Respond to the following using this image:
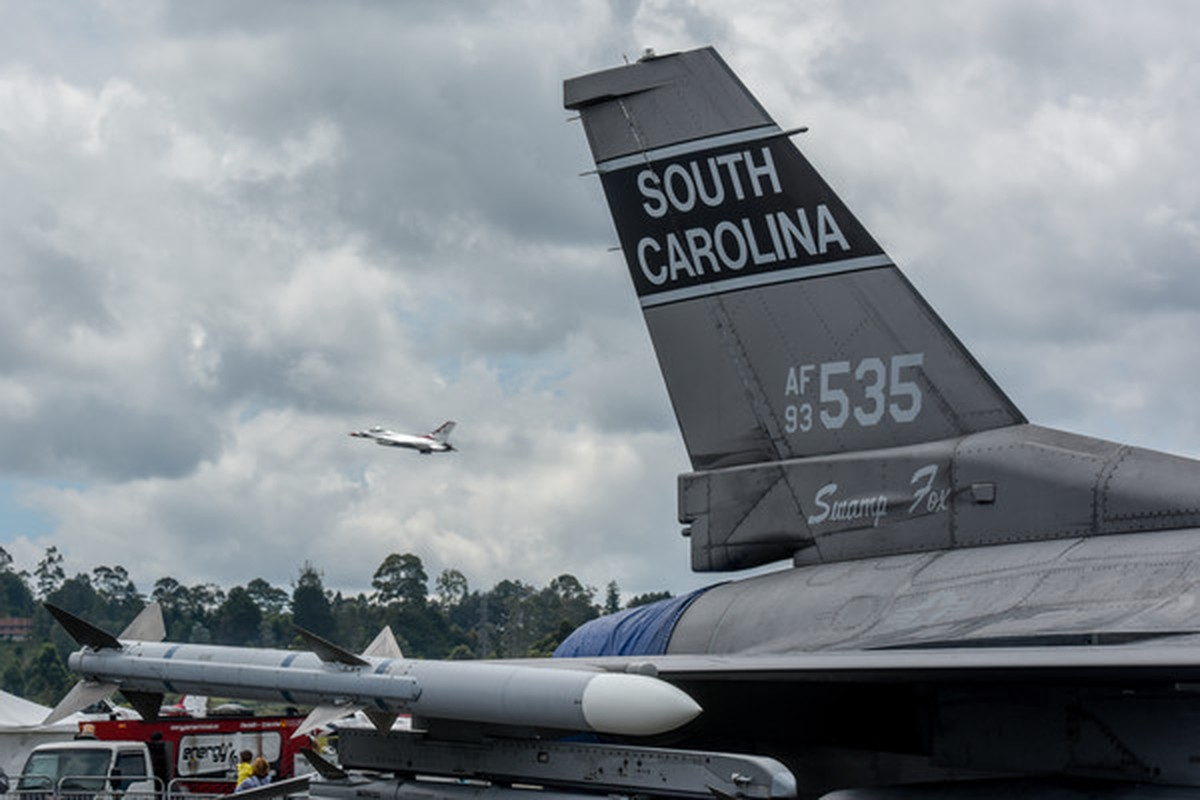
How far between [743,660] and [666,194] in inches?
159

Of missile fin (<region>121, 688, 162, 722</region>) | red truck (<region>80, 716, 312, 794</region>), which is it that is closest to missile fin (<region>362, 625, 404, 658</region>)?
missile fin (<region>121, 688, 162, 722</region>)

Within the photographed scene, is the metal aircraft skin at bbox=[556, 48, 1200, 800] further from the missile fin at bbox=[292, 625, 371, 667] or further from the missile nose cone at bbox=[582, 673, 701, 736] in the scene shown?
the missile fin at bbox=[292, 625, 371, 667]

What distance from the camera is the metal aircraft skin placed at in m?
9.14

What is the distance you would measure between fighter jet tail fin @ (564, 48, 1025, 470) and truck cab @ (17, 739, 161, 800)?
7643 mm

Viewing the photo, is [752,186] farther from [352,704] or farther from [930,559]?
[352,704]

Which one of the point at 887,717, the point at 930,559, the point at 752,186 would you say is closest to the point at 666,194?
the point at 752,186

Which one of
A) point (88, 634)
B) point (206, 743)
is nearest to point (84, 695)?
point (88, 634)

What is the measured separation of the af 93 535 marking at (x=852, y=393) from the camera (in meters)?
11.1

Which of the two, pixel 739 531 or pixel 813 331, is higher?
pixel 813 331

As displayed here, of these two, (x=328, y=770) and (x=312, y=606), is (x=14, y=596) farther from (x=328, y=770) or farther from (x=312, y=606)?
(x=328, y=770)

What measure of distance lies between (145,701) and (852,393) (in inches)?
265

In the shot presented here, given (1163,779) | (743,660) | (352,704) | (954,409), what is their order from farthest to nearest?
(352,704)
(954,409)
(743,660)
(1163,779)

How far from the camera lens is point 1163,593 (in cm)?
917

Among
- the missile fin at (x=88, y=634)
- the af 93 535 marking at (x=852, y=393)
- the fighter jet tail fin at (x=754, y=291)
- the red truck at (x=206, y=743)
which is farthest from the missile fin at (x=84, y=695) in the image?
the af 93 535 marking at (x=852, y=393)
